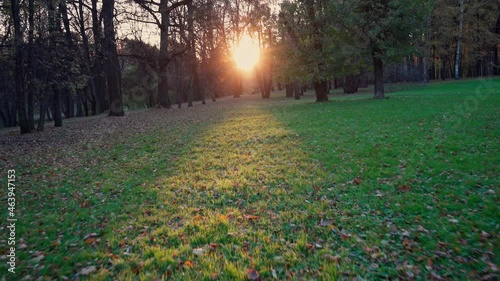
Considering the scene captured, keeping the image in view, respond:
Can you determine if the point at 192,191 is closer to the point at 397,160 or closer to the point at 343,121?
the point at 397,160

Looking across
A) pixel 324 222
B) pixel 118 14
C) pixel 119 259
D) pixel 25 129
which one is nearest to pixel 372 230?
pixel 324 222

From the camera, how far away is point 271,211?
5.39 metres

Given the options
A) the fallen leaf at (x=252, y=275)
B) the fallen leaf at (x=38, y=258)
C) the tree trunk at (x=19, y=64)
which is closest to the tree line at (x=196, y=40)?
the tree trunk at (x=19, y=64)

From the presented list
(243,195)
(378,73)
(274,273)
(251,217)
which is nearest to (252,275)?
(274,273)

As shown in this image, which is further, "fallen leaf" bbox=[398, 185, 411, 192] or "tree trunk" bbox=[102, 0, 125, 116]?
"tree trunk" bbox=[102, 0, 125, 116]

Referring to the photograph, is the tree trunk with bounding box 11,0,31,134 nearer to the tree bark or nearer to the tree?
the tree

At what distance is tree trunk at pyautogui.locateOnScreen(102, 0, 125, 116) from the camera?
75.0 feet

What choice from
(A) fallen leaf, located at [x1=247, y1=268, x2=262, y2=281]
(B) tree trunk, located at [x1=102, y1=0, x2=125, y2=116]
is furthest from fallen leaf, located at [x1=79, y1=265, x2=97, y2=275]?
(B) tree trunk, located at [x1=102, y1=0, x2=125, y2=116]

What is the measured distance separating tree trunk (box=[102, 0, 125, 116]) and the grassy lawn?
15.3 metres

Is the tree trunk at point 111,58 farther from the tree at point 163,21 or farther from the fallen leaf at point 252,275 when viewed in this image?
the fallen leaf at point 252,275

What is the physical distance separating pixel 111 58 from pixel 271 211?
77.4ft

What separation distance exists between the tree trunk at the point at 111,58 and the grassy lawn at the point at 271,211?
1529 centimetres

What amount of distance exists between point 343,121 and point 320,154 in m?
6.77

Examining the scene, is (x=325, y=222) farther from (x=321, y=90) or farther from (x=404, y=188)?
(x=321, y=90)
